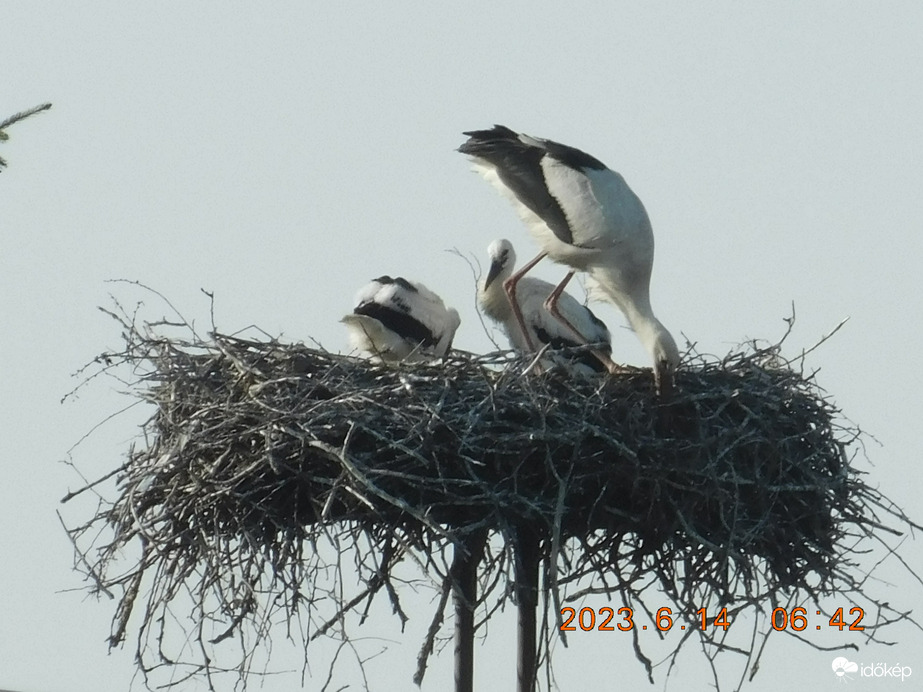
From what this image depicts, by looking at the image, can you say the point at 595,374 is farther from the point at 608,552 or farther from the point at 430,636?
the point at 430,636

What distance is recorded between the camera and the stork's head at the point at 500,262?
8883 millimetres

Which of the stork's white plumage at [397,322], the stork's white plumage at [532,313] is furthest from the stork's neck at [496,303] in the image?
the stork's white plumage at [397,322]

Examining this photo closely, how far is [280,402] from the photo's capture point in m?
6.70

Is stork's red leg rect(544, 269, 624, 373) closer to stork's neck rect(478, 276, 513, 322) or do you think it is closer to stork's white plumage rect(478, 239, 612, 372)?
stork's white plumage rect(478, 239, 612, 372)

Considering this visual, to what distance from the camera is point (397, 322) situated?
7.89 metres

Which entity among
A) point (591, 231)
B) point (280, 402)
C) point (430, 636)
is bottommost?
point (430, 636)

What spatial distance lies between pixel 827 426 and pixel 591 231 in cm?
156

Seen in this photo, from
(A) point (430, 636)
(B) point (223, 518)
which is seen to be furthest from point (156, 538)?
(A) point (430, 636)

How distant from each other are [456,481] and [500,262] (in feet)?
8.87

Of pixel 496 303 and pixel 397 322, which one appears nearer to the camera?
pixel 397 322

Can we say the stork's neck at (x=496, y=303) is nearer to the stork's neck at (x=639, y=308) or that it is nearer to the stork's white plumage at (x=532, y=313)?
the stork's white plumage at (x=532, y=313)

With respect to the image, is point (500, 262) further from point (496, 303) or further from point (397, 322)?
point (397, 322)

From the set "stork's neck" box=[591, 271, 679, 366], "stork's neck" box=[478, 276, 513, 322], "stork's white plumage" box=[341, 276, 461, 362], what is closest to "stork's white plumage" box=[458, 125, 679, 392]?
"stork's neck" box=[591, 271, 679, 366]

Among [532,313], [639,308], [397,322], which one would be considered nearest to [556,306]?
[532,313]
